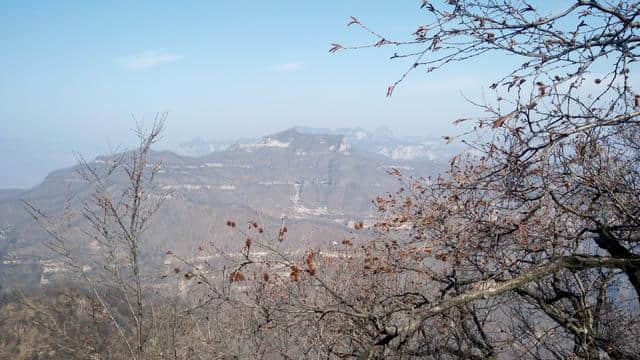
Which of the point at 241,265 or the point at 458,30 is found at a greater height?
the point at 458,30

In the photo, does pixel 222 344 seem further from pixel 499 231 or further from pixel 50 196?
pixel 50 196

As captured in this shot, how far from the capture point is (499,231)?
4059 millimetres

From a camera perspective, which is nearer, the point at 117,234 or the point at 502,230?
the point at 502,230

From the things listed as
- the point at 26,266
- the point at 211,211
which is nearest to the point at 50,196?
the point at 211,211

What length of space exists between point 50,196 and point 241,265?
758 feet

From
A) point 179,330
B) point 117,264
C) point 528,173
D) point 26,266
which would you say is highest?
point 528,173

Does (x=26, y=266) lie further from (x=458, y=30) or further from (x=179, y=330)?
(x=458, y=30)

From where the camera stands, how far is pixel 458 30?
111 inches

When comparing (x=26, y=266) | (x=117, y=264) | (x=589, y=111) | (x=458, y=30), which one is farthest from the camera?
(x=26, y=266)

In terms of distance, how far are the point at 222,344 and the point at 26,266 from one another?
382ft

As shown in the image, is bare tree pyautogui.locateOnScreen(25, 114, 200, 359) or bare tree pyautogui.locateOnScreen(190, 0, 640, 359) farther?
bare tree pyautogui.locateOnScreen(25, 114, 200, 359)

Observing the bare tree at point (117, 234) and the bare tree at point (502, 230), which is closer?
the bare tree at point (502, 230)

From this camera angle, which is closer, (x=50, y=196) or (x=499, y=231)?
(x=499, y=231)

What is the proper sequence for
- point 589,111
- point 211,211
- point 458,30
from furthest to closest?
point 211,211
point 589,111
point 458,30
